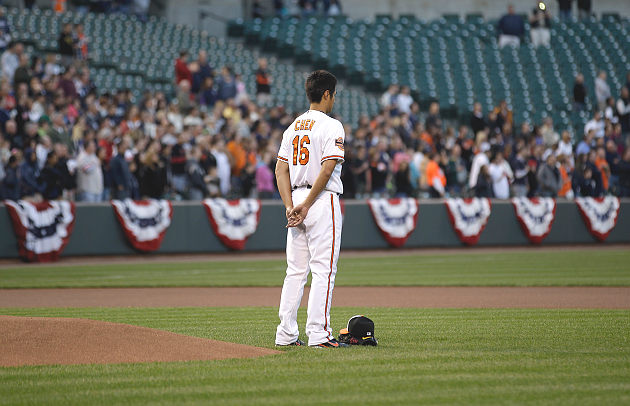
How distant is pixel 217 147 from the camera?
19.4 meters

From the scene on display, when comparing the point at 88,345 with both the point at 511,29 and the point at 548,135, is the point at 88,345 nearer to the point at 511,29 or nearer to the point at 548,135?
the point at 548,135

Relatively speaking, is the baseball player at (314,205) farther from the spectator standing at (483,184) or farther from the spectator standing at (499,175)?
the spectator standing at (499,175)

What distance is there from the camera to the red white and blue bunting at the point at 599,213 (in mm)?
22625

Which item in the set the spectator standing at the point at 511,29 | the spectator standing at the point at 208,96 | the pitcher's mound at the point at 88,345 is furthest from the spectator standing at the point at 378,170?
the pitcher's mound at the point at 88,345

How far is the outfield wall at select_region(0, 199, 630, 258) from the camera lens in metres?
18.2

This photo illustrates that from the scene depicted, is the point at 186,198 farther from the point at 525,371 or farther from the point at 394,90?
the point at 525,371

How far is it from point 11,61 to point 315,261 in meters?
15.6

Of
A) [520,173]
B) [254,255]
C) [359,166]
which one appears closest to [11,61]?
[254,255]

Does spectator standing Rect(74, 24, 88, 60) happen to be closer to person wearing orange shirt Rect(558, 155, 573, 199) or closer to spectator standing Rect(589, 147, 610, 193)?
person wearing orange shirt Rect(558, 155, 573, 199)

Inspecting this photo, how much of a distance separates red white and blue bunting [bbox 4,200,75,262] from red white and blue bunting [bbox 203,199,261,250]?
303cm

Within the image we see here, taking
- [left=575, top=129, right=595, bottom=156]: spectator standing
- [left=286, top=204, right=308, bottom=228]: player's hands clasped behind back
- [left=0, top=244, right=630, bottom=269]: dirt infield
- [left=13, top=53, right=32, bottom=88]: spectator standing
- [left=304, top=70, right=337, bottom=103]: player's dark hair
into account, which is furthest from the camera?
[left=575, top=129, right=595, bottom=156]: spectator standing

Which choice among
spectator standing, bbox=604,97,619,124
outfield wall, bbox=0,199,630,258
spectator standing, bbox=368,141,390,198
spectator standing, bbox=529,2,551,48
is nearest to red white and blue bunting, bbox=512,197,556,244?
outfield wall, bbox=0,199,630,258

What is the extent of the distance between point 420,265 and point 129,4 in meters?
19.3

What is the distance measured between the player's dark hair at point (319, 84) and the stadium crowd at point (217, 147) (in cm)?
1075
